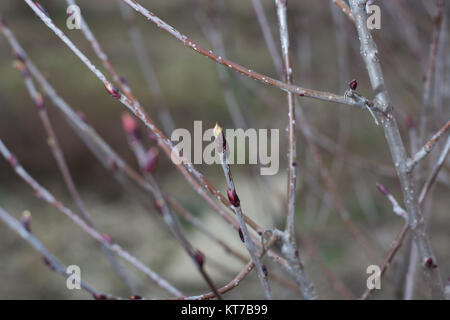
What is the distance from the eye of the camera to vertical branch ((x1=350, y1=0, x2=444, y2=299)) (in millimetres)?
581

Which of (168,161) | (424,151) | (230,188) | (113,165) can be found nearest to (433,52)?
(424,151)

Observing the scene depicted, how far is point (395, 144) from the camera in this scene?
0.60 meters

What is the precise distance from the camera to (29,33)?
3.06 metres

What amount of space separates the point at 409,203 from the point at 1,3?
10.8ft

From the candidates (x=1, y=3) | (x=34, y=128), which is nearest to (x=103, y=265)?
(x=34, y=128)

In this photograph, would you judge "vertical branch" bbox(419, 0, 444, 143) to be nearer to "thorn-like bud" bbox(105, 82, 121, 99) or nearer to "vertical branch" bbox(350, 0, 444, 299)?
"vertical branch" bbox(350, 0, 444, 299)

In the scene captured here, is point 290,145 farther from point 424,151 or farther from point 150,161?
point 150,161

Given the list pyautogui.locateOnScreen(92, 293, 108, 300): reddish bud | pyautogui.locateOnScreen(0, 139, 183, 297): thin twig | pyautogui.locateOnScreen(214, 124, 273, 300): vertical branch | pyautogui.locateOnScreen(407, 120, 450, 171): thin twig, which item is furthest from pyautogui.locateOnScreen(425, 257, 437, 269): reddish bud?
pyautogui.locateOnScreen(92, 293, 108, 300): reddish bud

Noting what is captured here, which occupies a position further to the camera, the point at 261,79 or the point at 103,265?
the point at 103,265

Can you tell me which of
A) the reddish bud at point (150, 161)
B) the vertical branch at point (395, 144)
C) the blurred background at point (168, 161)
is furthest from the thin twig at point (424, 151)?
the blurred background at point (168, 161)

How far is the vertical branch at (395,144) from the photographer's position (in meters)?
0.58

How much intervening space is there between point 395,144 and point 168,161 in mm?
2222

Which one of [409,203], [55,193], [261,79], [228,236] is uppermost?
[55,193]
